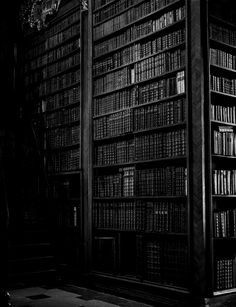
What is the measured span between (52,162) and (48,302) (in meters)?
2.01

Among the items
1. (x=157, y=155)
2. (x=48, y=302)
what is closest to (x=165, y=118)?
(x=157, y=155)

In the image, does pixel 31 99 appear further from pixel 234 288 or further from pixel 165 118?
pixel 234 288

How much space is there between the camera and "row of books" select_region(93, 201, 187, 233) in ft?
12.8

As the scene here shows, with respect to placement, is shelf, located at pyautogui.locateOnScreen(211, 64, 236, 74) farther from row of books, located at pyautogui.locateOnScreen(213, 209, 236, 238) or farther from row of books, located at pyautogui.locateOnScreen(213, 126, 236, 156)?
row of books, located at pyautogui.locateOnScreen(213, 209, 236, 238)

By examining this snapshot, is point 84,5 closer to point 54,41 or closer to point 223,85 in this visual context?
point 54,41

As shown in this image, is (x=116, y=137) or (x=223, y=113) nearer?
(x=223, y=113)

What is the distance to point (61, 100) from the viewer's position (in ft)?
18.1

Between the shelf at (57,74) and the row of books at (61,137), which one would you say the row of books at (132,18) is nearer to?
the shelf at (57,74)

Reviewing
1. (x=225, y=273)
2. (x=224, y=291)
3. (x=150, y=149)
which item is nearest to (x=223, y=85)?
(x=150, y=149)

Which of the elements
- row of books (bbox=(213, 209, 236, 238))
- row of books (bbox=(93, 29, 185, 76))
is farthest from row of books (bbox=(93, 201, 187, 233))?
row of books (bbox=(93, 29, 185, 76))

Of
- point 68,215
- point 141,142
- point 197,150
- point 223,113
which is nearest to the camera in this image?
point 197,150

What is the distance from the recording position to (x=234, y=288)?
12.6ft

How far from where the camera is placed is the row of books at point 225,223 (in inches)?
148

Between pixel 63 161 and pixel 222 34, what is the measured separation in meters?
2.49
